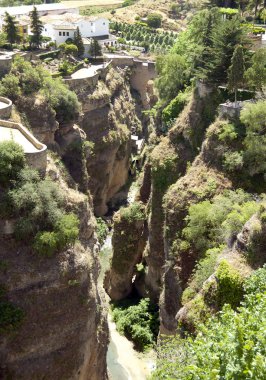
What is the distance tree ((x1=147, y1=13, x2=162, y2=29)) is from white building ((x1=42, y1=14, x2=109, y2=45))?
2387 cm

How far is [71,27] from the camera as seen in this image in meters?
68.9

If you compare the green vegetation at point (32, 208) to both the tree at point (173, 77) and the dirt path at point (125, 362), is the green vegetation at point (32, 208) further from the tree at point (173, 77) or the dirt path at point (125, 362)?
the tree at point (173, 77)

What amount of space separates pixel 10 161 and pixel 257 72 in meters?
19.0

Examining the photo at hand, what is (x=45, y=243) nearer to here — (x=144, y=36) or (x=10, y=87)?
(x=10, y=87)

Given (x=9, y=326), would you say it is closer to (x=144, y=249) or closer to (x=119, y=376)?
(x=119, y=376)

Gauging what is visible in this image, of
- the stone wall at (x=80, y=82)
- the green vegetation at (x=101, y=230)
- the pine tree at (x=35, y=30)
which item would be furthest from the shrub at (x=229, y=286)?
the pine tree at (x=35, y=30)

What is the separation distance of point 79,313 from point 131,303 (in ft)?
53.8

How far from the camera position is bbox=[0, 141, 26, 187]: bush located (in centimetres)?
2589

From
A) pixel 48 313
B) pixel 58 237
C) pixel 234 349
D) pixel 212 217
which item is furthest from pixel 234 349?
pixel 212 217

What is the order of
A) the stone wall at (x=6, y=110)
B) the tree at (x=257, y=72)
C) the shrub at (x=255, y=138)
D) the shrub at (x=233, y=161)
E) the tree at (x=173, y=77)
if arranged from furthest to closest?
the tree at (x=173, y=77) < the stone wall at (x=6, y=110) < the tree at (x=257, y=72) < the shrub at (x=233, y=161) < the shrub at (x=255, y=138)

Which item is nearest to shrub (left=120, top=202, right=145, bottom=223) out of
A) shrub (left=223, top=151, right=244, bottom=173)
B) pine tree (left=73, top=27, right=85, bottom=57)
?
shrub (left=223, top=151, right=244, bottom=173)

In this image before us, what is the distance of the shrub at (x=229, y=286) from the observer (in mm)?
21672

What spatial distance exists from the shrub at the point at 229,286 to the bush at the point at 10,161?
12.4 m

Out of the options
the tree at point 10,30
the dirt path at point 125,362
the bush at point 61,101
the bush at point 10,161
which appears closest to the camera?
the bush at point 10,161
